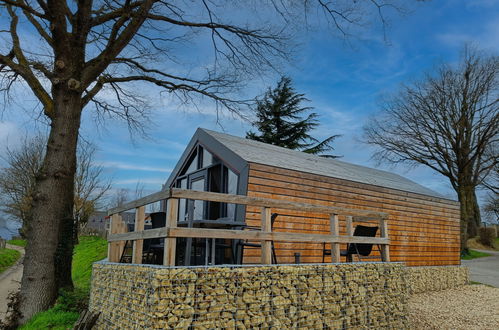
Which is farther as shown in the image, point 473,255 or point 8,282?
point 473,255

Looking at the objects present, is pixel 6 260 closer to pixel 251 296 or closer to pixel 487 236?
pixel 251 296

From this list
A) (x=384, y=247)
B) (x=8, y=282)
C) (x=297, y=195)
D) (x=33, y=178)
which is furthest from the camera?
(x=33, y=178)

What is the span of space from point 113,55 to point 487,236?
23.8 meters

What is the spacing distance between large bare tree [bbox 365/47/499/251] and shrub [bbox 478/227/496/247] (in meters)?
3.15

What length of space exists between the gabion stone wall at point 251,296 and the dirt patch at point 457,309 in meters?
1.77

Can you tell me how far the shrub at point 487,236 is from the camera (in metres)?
22.3

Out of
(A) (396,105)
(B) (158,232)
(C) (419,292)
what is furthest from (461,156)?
(B) (158,232)

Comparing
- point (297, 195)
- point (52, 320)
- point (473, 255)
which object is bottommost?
point (52, 320)

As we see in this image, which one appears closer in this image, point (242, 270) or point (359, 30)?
point (242, 270)

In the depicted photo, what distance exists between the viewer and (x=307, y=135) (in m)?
23.1

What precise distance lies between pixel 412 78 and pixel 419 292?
1429cm

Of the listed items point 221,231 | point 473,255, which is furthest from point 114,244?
point 473,255

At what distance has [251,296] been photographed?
13.9ft

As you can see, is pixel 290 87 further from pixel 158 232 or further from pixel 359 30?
pixel 158 232
